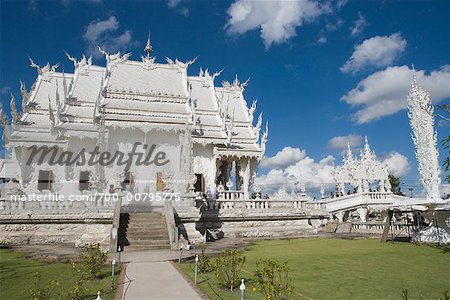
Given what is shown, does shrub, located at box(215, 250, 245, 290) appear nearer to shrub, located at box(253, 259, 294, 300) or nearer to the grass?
shrub, located at box(253, 259, 294, 300)

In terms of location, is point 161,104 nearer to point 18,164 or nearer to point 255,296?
point 18,164

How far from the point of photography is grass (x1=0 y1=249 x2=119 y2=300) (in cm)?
728

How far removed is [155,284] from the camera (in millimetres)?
7836

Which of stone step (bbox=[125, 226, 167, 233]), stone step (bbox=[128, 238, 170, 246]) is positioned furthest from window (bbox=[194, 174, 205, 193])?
stone step (bbox=[128, 238, 170, 246])

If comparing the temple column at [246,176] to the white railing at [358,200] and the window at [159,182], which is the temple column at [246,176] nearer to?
the window at [159,182]

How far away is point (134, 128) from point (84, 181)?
4.67 m

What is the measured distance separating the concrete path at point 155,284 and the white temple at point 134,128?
27.3 ft

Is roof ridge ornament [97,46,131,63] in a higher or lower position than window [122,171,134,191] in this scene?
higher

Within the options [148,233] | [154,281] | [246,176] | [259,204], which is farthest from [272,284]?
[246,176]

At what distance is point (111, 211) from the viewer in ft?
52.2

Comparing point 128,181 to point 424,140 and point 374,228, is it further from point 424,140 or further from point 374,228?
point 424,140

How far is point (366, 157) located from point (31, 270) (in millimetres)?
30999

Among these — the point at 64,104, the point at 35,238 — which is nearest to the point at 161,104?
the point at 64,104

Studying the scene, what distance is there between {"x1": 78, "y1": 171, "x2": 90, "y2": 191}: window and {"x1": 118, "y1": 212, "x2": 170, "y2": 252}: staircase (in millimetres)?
6497
